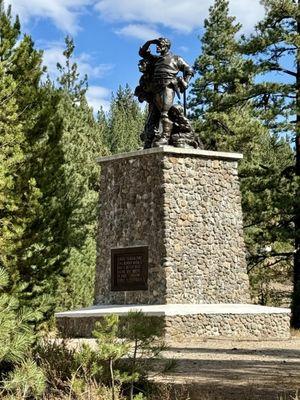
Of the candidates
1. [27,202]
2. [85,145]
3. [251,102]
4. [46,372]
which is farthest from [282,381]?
[85,145]

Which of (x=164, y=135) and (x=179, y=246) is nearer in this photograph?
(x=179, y=246)

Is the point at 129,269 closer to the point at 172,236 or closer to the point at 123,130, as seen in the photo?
the point at 172,236

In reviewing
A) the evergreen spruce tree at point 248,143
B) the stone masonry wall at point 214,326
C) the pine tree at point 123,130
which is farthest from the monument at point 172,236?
the pine tree at point 123,130

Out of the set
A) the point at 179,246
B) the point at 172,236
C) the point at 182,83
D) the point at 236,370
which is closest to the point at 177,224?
the point at 172,236

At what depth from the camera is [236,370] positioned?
863cm

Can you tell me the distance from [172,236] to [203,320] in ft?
6.25

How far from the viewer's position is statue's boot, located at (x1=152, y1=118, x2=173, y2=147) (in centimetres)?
1573

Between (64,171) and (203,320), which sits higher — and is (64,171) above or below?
above

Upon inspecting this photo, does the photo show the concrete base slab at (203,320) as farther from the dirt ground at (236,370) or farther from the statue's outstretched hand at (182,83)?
the statue's outstretched hand at (182,83)

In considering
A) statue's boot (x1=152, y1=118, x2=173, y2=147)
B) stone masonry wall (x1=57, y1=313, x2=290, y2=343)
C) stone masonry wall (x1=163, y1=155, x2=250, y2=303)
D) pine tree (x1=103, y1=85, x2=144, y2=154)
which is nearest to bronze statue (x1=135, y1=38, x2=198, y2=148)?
statue's boot (x1=152, y1=118, x2=173, y2=147)

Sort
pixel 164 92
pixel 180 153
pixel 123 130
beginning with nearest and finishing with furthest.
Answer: pixel 180 153, pixel 164 92, pixel 123 130

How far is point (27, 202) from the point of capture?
1753 centimetres

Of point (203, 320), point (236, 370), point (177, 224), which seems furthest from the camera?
point (177, 224)

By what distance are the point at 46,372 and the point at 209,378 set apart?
92.4 inches
